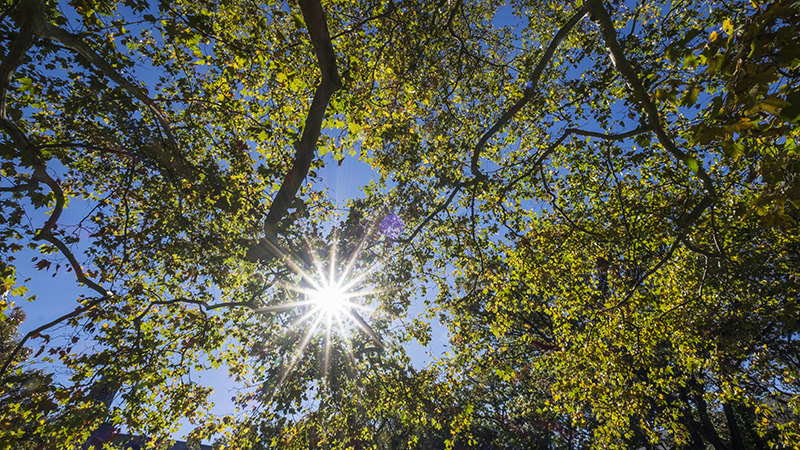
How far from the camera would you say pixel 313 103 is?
474cm

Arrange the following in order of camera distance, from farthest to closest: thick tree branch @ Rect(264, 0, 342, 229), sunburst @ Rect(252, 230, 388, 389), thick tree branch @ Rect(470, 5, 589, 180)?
sunburst @ Rect(252, 230, 388, 389) → thick tree branch @ Rect(470, 5, 589, 180) → thick tree branch @ Rect(264, 0, 342, 229)

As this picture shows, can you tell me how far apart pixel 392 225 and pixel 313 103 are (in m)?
5.24

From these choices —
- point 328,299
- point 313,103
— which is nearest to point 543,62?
point 313,103

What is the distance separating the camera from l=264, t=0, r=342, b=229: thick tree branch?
12.5 ft

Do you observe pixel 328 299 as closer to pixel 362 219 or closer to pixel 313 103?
pixel 362 219

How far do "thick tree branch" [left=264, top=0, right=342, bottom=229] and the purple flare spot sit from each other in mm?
3887

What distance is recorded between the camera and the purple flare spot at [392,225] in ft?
30.7

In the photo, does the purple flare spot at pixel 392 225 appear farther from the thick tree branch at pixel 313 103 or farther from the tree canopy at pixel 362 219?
the thick tree branch at pixel 313 103

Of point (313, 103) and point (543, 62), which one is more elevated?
point (313, 103)

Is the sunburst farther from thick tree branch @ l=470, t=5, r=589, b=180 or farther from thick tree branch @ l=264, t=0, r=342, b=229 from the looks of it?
thick tree branch @ l=470, t=5, r=589, b=180

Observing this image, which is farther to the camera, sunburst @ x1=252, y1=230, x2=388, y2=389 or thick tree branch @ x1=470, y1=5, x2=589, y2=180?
sunburst @ x1=252, y1=230, x2=388, y2=389

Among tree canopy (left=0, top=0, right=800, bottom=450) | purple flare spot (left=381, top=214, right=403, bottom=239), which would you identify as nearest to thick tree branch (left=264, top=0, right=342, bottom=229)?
tree canopy (left=0, top=0, right=800, bottom=450)

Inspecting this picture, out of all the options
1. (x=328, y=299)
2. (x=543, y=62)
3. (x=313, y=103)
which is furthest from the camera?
(x=328, y=299)

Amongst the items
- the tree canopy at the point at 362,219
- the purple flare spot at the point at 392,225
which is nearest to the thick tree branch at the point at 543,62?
the tree canopy at the point at 362,219
